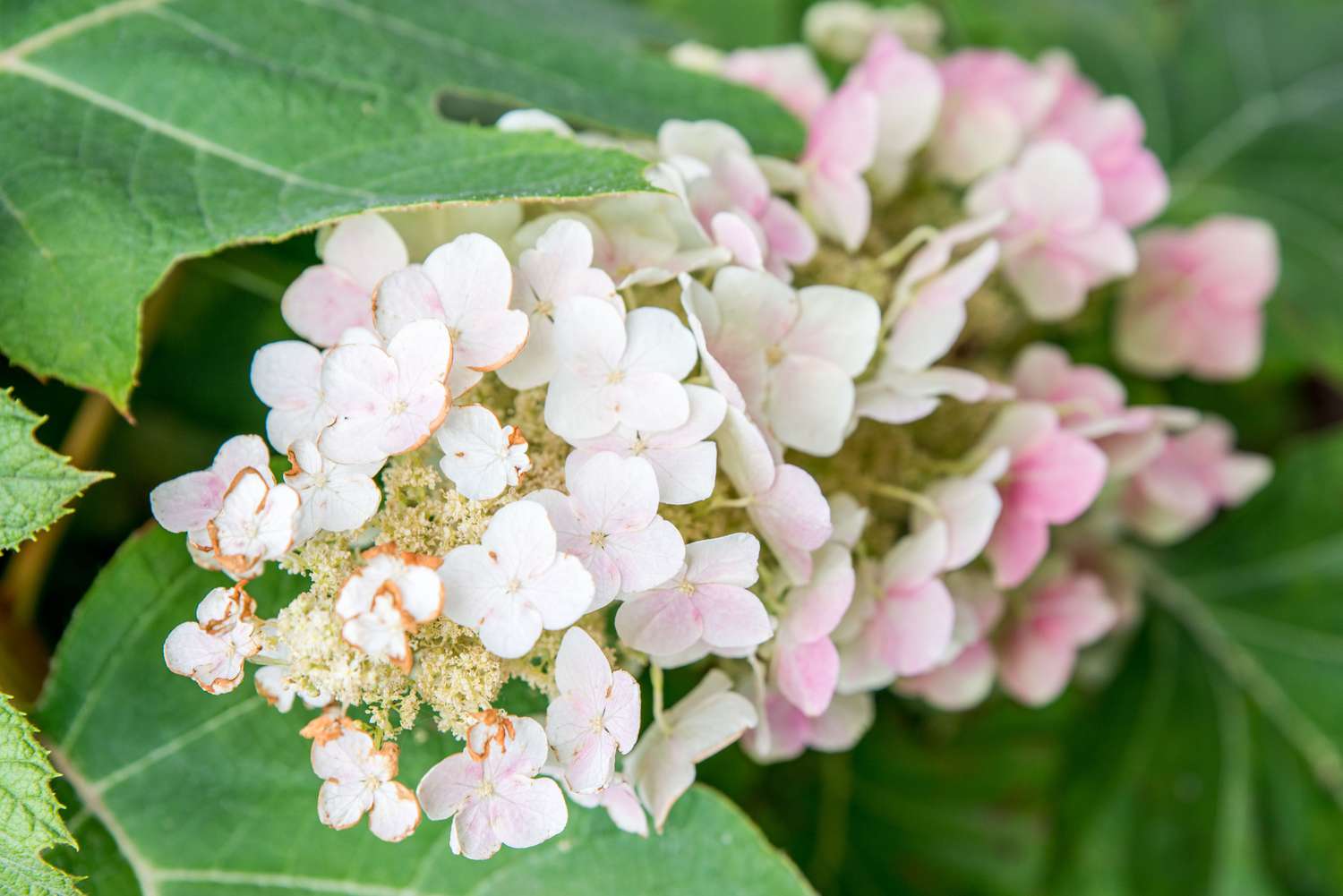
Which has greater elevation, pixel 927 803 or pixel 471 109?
pixel 471 109

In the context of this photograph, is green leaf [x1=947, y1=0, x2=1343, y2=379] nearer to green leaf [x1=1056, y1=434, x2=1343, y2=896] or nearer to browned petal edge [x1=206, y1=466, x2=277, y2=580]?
green leaf [x1=1056, y1=434, x2=1343, y2=896]

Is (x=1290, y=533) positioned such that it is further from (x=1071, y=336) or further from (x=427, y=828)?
(x=427, y=828)

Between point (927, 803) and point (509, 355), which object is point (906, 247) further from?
point (927, 803)

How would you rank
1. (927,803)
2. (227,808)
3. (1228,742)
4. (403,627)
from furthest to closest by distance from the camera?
(927,803) < (1228,742) < (227,808) < (403,627)

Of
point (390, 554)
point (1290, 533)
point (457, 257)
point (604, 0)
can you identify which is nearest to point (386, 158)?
point (457, 257)

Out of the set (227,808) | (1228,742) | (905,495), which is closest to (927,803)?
(1228,742)

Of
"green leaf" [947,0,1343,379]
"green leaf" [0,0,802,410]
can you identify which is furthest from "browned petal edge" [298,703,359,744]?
"green leaf" [947,0,1343,379]
